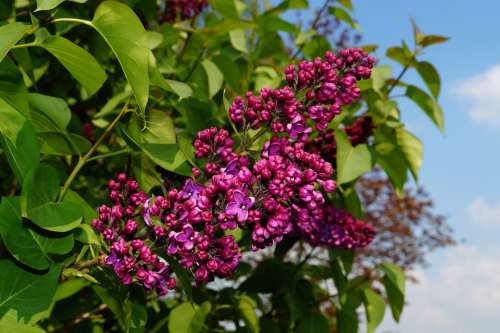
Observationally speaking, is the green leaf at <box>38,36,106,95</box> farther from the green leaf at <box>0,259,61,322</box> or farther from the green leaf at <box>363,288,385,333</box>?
the green leaf at <box>363,288,385,333</box>

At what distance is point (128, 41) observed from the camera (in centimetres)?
174

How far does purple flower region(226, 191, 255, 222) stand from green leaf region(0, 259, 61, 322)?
0.56 meters

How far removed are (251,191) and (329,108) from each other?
0.39 metres

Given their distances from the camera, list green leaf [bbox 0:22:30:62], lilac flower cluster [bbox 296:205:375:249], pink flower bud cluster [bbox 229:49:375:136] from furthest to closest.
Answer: lilac flower cluster [bbox 296:205:375:249] < pink flower bud cluster [bbox 229:49:375:136] < green leaf [bbox 0:22:30:62]

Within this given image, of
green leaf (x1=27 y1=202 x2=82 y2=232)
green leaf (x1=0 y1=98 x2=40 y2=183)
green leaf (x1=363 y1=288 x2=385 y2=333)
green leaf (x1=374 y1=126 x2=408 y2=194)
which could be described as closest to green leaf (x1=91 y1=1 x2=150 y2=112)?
green leaf (x1=0 y1=98 x2=40 y2=183)

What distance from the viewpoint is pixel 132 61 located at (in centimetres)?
171

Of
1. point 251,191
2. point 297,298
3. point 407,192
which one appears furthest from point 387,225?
point 251,191

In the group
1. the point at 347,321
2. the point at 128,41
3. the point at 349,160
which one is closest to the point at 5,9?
the point at 128,41

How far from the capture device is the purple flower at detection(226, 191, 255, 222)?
1716mm

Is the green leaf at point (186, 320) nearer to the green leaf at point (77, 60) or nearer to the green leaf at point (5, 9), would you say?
the green leaf at point (77, 60)

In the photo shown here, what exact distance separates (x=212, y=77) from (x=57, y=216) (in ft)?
4.32

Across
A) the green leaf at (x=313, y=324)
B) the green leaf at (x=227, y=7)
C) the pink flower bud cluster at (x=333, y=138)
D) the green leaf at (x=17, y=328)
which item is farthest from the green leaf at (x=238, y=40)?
the green leaf at (x=17, y=328)

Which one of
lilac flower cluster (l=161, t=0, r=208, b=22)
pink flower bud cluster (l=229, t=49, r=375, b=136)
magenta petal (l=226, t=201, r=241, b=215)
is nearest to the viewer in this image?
magenta petal (l=226, t=201, r=241, b=215)

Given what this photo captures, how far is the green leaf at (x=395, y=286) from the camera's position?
10.9 ft
